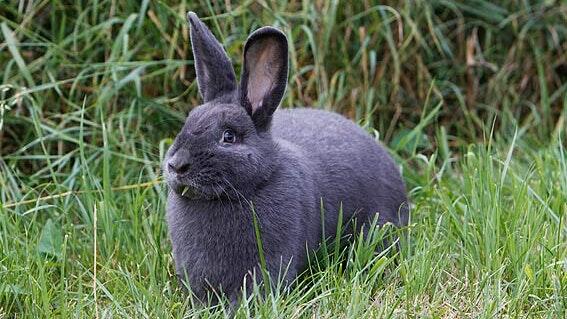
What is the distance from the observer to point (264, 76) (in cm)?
329

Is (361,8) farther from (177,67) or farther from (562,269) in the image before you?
(562,269)

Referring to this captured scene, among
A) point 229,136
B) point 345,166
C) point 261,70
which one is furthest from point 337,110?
point 229,136

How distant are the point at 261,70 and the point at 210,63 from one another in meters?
0.17

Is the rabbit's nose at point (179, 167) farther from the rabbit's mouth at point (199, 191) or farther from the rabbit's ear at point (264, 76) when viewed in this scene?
the rabbit's ear at point (264, 76)

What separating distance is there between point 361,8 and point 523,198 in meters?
1.77

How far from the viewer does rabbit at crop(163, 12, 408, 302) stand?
3.10m

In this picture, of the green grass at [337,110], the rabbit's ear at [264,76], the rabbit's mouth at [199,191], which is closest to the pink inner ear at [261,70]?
the rabbit's ear at [264,76]

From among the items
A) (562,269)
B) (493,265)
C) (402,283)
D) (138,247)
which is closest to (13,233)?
(138,247)

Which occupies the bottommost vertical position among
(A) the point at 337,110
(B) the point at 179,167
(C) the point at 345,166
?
(A) the point at 337,110

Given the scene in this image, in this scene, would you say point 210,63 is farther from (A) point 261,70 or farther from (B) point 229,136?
(B) point 229,136

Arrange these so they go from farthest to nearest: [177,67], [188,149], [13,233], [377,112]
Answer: [377,112]
[177,67]
[13,233]
[188,149]

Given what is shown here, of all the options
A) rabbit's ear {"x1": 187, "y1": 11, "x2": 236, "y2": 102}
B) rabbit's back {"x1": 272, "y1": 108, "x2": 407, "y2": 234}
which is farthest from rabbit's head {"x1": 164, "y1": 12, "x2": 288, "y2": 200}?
rabbit's back {"x1": 272, "y1": 108, "x2": 407, "y2": 234}

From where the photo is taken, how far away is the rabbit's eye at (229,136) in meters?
3.14

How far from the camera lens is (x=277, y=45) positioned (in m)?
3.28
